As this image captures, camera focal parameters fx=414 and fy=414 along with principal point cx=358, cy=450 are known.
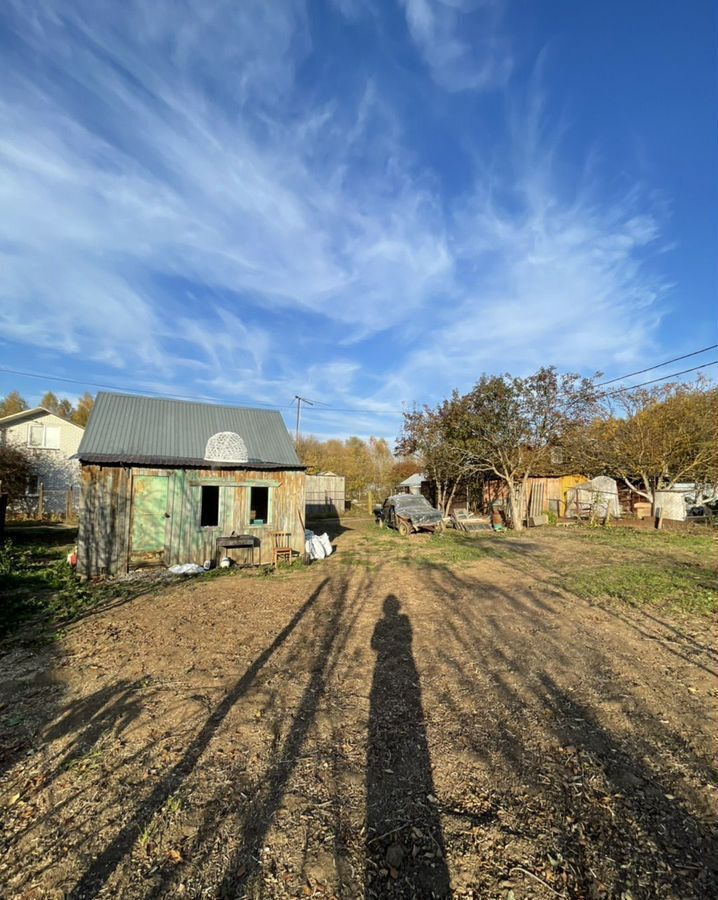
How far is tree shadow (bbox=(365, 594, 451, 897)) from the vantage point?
2.20 meters

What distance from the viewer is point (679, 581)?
328 inches

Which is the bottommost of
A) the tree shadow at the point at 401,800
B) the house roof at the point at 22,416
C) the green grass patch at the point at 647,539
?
Result: the tree shadow at the point at 401,800

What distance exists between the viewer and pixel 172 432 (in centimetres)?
1062

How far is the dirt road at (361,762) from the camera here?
7.35 ft

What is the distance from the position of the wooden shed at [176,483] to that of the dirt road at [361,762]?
3372 mm

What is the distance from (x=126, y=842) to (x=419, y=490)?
1028 inches

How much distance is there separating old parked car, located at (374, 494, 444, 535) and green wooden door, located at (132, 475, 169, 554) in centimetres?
929

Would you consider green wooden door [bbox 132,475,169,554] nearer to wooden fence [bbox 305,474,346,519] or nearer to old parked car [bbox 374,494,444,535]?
old parked car [bbox 374,494,444,535]

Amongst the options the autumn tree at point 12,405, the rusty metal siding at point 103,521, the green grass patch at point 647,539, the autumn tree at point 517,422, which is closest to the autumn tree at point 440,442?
the autumn tree at point 517,422

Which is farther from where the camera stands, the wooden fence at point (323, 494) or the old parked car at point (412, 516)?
the wooden fence at point (323, 494)

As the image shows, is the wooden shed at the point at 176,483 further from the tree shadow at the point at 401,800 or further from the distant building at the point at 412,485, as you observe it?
the distant building at the point at 412,485

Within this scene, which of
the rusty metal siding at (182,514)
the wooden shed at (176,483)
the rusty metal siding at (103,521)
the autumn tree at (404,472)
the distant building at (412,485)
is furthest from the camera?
the autumn tree at (404,472)

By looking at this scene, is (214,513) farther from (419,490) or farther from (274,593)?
(419,490)

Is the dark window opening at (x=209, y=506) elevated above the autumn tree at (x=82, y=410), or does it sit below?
below
